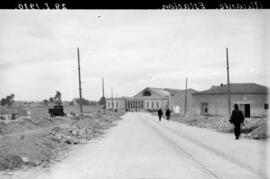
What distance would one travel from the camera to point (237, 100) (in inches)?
2068

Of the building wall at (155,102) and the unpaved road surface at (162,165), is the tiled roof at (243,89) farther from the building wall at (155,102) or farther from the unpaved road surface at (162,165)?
the building wall at (155,102)

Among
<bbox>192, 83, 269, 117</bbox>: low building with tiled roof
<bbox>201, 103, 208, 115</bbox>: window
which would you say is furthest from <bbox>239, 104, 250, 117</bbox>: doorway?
<bbox>201, 103, 208, 115</bbox>: window

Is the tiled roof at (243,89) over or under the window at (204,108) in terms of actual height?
over

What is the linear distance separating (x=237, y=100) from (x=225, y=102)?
1.77m

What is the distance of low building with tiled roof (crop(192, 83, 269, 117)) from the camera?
50625 millimetres

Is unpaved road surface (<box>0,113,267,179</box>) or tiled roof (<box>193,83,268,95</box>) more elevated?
tiled roof (<box>193,83,268,95</box>)

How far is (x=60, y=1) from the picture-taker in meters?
7.02

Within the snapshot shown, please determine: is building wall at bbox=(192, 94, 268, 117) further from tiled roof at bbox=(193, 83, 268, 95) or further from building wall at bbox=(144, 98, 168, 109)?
building wall at bbox=(144, 98, 168, 109)

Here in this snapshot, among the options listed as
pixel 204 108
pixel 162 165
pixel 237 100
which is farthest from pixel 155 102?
pixel 162 165

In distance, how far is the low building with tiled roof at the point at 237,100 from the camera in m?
50.6

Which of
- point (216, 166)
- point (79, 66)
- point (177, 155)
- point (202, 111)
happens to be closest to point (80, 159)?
point (177, 155)

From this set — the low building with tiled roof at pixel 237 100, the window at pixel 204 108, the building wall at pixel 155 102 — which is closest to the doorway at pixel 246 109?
the low building with tiled roof at pixel 237 100

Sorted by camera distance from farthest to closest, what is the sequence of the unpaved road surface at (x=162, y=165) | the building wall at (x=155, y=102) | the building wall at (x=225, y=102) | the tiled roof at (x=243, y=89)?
the building wall at (x=155, y=102) → the tiled roof at (x=243, y=89) → the building wall at (x=225, y=102) → the unpaved road surface at (x=162, y=165)

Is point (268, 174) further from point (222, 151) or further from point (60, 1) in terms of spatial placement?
point (60, 1)
